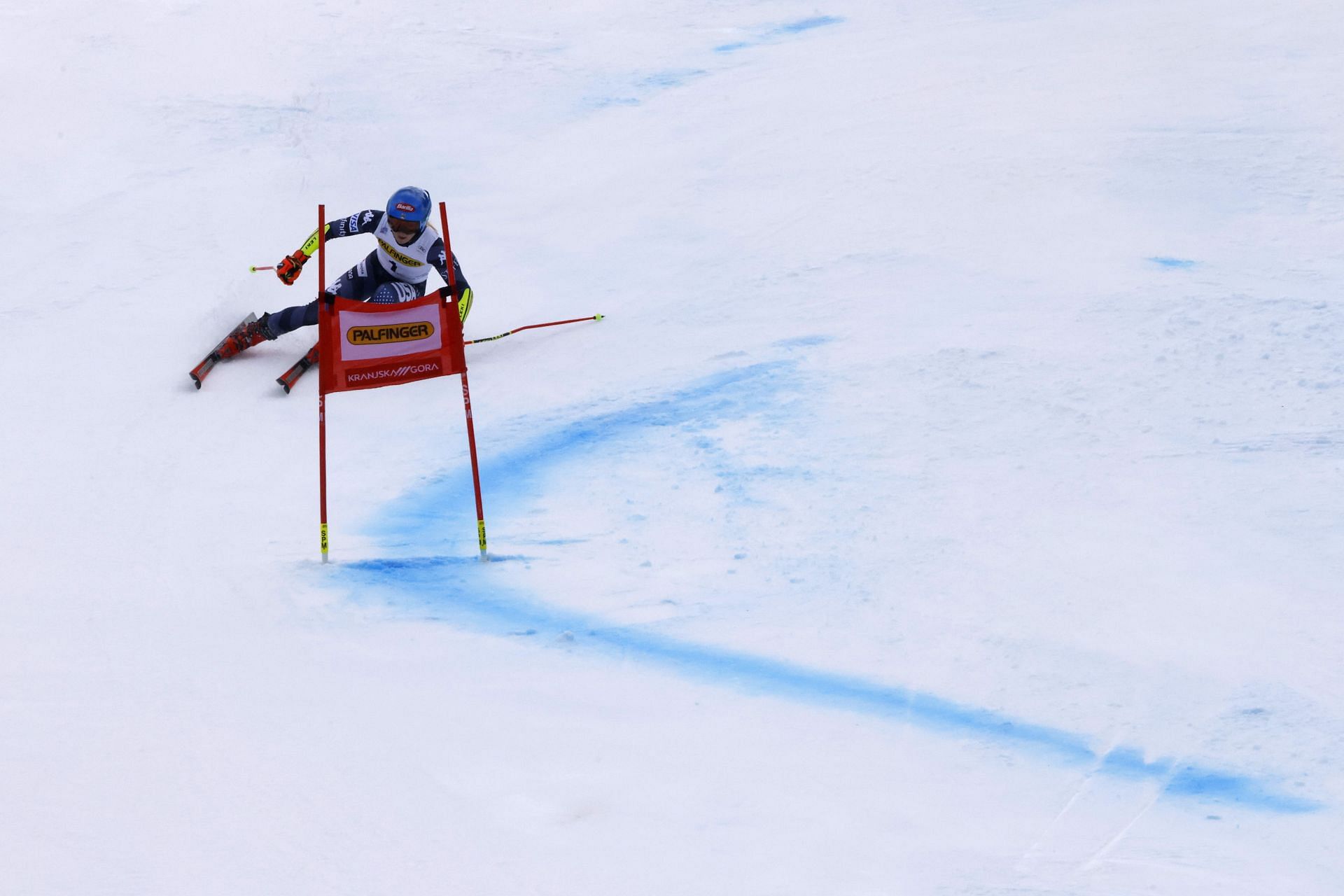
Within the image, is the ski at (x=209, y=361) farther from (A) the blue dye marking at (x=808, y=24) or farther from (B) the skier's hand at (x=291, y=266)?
(A) the blue dye marking at (x=808, y=24)

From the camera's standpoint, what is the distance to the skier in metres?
6.95

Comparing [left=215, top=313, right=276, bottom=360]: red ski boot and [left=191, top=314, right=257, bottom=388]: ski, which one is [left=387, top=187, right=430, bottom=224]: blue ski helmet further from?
[left=191, top=314, right=257, bottom=388]: ski

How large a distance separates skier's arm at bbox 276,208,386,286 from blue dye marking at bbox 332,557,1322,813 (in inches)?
99.4

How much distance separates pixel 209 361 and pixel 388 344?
8.63 feet

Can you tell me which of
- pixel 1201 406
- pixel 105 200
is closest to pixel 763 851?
pixel 1201 406

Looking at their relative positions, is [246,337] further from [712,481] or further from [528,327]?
[712,481]

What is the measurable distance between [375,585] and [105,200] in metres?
5.65

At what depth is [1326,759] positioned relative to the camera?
398 centimetres

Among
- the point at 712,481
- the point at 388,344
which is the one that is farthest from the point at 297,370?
the point at 712,481

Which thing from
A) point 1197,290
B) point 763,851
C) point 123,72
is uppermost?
point 123,72

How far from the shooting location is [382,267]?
737 cm

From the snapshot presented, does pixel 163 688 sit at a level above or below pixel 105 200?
below

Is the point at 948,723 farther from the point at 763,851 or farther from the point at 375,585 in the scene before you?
the point at 375,585

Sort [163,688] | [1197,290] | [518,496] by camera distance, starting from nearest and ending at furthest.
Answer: [163,688]
[518,496]
[1197,290]
